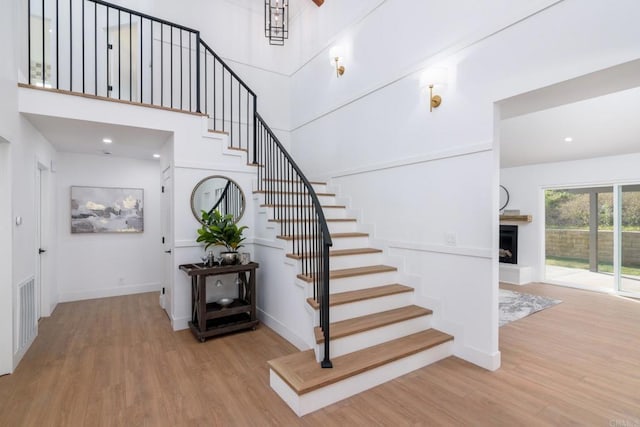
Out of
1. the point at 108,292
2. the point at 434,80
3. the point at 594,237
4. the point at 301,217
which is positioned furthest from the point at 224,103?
the point at 594,237

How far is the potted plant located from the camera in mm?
3723

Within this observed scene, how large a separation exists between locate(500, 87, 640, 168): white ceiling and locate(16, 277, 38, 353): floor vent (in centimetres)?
666

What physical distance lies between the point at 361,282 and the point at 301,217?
1.03 m

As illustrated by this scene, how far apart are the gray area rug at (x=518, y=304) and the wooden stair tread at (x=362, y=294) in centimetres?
166

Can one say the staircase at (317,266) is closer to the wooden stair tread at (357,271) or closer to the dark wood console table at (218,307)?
the wooden stair tread at (357,271)

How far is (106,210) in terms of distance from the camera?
17.3 ft

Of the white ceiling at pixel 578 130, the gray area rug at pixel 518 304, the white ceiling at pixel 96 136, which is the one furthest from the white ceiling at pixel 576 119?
the white ceiling at pixel 96 136

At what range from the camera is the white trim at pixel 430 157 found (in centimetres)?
278

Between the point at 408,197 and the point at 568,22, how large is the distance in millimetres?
1923

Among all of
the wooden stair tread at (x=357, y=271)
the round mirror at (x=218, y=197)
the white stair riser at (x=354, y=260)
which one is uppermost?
the round mirror at (x=218, y=197)

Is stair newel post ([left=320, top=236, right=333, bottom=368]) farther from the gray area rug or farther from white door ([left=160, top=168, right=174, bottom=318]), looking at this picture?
the gray area rug

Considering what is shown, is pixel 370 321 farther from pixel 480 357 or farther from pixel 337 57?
pixel 337 57

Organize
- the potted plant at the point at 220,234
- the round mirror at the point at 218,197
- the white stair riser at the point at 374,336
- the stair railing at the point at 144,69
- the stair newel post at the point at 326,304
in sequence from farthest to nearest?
1. the stair railing at the point at 144,69
2. the round mirror at the point at 218,197
3. the potted plant at the point at 220,234
4. the white stair riser at the point at 374,336
5. the stair newel post at the point at 326,304

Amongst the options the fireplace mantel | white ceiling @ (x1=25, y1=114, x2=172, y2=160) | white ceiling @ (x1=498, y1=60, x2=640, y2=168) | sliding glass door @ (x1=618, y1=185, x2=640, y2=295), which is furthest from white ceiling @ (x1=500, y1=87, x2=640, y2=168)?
white ceiling @ (x1=25, y1=114, x2=172, y2=160)
